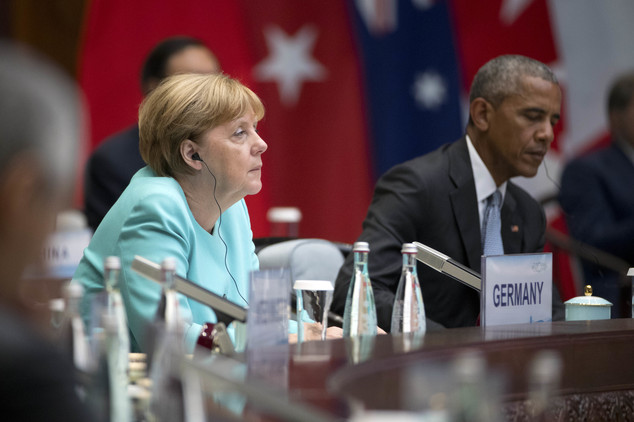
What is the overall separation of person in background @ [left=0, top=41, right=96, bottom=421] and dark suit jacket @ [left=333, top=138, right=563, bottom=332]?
1.80 m

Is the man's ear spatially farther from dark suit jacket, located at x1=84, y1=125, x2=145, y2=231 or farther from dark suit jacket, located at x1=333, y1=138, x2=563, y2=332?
dark suit jacket, located at x1=84, y1=125, x2=145, y2=231

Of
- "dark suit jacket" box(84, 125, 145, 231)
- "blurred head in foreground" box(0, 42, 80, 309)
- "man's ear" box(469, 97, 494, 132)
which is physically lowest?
"blurred head in foreground" box(0, 42, 80, 309)

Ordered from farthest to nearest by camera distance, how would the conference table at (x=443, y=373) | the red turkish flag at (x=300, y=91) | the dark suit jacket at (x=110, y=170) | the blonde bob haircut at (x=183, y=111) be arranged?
the red turkish flag at (x=300, y=91) < the dark suit jacket at (x=110, y=170) < the blonde bob haircut at (x=183, y=111) < the conference table at (x=443, y=373)

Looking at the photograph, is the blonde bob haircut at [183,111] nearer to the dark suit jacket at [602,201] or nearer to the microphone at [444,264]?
the microphone at [444,264]

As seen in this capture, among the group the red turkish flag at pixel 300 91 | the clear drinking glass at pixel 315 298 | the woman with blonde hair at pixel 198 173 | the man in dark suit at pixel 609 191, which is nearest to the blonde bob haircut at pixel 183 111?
the woman with blonde hair at pixel 198 173

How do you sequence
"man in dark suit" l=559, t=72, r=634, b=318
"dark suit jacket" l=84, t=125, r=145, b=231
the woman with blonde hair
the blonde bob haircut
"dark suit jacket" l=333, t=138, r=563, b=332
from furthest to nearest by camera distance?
1. "man in dark suit" l=559, t=72, r=634, b=318
2. "dark suit jacket" l=84, t=125, r=145, b=231
3. "dark suit jacket" l=333, t=138, r=563, b=332
4. the blonde bob haircut
5. the woman with blonde hair

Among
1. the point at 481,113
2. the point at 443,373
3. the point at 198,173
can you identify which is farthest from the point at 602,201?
the point at 443,373

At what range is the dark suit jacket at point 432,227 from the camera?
103 inches

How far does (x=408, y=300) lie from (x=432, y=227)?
2.89 ft

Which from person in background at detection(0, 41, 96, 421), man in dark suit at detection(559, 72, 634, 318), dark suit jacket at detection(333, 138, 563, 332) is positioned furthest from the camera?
man in dark suit at detection(559, 72, 634, 318)

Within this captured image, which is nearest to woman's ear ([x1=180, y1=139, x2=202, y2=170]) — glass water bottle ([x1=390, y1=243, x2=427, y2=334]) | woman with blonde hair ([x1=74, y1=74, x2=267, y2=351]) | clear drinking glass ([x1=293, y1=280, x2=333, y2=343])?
woman with blonde hair ([x1=74, y1=74, x2=267, y2=351])

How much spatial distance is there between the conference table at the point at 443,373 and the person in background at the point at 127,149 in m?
1.63

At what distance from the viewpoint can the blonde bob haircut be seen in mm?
2191

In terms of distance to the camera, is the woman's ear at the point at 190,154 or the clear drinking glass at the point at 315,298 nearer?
the clear drinking glass at the point at 315,298
